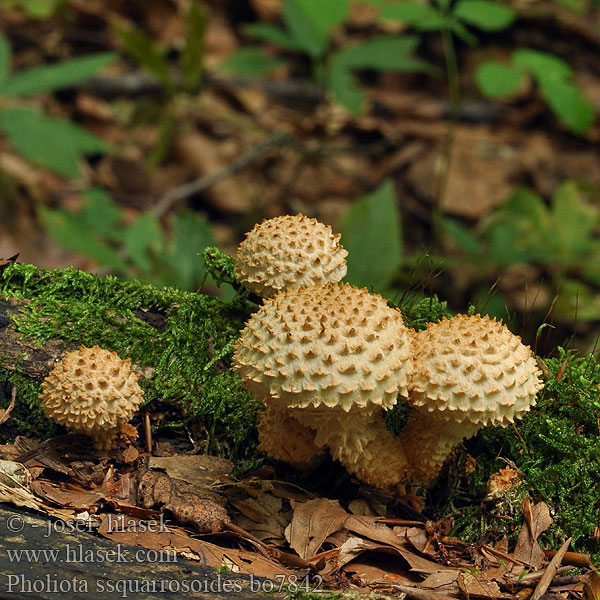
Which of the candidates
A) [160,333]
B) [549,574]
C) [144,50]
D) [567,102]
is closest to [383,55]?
[567,102]

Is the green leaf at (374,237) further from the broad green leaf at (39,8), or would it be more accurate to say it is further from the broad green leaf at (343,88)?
the broad green leaf at (39,8)

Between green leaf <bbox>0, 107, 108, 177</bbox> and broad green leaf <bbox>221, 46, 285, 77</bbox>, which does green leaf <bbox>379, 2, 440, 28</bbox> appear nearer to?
broad green leaf <bbox>221, 46, 285, 77</bbox>

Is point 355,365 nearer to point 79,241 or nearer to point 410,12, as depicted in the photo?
point 79,241

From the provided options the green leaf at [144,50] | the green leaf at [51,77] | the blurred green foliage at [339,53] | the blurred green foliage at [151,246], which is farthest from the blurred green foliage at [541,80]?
the green leaf at [51,77]

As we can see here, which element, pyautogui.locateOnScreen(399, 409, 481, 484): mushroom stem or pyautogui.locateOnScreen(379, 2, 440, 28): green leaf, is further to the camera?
pyautogui.locateOnScreen(379, 2, 440, 28): green leaf

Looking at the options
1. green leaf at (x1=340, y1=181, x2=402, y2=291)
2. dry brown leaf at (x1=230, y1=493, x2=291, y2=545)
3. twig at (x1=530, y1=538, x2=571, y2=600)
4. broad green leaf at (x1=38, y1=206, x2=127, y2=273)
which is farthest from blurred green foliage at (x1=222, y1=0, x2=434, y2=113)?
twig at (x1=530, y1=538, x2=571, y2=600)

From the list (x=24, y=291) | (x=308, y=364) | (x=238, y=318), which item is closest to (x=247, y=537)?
(x=308, y=364)
